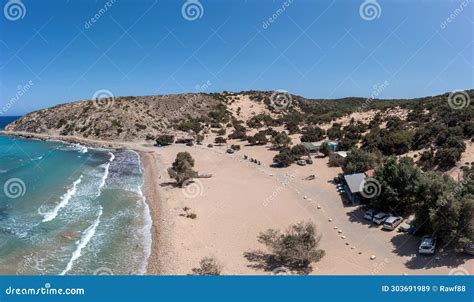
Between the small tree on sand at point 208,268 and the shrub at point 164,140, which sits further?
the shrub at point 164,140

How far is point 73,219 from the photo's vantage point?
Result: 84.2 feet

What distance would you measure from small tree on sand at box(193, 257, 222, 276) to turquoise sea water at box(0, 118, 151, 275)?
3.19 metres

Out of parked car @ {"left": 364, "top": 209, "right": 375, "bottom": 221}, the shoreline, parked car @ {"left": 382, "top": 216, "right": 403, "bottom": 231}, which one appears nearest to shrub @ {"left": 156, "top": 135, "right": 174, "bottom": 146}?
the shoreline

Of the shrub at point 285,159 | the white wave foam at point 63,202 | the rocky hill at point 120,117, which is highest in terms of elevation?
the rocky hill at point 120,117

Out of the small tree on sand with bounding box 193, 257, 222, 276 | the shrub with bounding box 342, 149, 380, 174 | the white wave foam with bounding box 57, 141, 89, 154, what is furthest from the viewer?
the white wave foam with bounding box 57, 141, 89, 154

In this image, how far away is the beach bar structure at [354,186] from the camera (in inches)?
1003

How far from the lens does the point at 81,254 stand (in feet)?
65.8

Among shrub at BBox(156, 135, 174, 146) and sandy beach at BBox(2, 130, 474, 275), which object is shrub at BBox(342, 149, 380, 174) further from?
shrub at BBox(156, 135, 174, 146)

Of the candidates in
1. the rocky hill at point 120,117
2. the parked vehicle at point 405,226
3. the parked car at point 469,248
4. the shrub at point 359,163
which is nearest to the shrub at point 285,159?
the shrub at point 359,163

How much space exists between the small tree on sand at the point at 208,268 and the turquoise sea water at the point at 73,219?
3.19m

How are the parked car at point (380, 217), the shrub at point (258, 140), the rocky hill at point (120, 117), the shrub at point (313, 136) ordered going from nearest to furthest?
the parked car at point (380, 217)
the shrub at point (313, 136)
the shrub at point (258, 140)
the rocky hill at point (120, 117)

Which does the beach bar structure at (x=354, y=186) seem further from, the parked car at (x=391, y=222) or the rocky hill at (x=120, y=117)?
the rocky hill at (x=120, y=117)

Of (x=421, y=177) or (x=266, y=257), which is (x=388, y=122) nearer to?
(x=421, y=177)

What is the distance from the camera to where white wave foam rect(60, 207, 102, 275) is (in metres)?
18.7
